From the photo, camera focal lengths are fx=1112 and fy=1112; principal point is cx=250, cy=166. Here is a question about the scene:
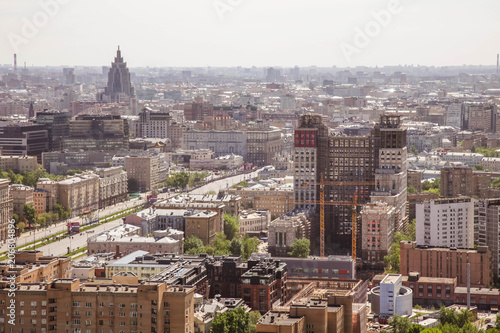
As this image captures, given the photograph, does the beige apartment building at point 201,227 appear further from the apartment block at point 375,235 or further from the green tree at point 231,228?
the apartment block at point 375,235

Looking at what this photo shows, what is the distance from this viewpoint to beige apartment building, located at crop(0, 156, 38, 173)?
84.4m

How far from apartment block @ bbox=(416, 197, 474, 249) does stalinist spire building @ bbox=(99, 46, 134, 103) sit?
389ft

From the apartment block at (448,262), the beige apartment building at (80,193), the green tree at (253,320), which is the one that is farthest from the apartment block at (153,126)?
the green tree at (253,320)

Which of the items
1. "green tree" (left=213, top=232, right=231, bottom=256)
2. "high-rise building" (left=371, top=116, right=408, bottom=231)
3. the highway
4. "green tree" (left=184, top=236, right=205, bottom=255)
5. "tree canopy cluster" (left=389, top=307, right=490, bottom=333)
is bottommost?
the highway

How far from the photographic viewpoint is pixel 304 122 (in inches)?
2486

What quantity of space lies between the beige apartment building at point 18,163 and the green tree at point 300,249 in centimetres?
3518

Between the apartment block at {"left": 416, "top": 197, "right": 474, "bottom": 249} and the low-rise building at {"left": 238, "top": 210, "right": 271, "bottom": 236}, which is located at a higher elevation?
the apartment block at {"left": 416, "top": 197, "right": 474, "bottom": 249}

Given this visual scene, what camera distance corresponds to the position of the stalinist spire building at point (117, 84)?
169750mm

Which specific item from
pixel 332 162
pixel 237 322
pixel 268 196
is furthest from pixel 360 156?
pixel 237 322

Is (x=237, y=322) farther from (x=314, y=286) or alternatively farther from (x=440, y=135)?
(x=440, y=135)

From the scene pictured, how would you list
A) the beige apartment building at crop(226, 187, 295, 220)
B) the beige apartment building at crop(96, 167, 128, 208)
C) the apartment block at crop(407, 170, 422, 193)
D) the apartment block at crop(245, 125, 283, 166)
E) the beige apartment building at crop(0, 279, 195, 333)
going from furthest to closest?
the apartment block at crop(245, 125, 283, 166), the apartment block at crop(407, 170, 422, 193), the beige apartment building at crop(96, 167, 128, 208), the beige apartment building at crop(226, 187, 295, 220), the beige apartment building at crop(0, 279, 195, 333)

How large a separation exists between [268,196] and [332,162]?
284 inches

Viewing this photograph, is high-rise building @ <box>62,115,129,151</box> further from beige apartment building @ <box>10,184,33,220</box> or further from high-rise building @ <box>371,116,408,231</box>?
high-rise building @ <box>371,116,408,231</box>

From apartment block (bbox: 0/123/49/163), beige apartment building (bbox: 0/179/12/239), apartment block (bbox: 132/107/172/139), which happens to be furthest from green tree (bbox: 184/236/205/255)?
apartment block (bbox: 132/107/172/139)
